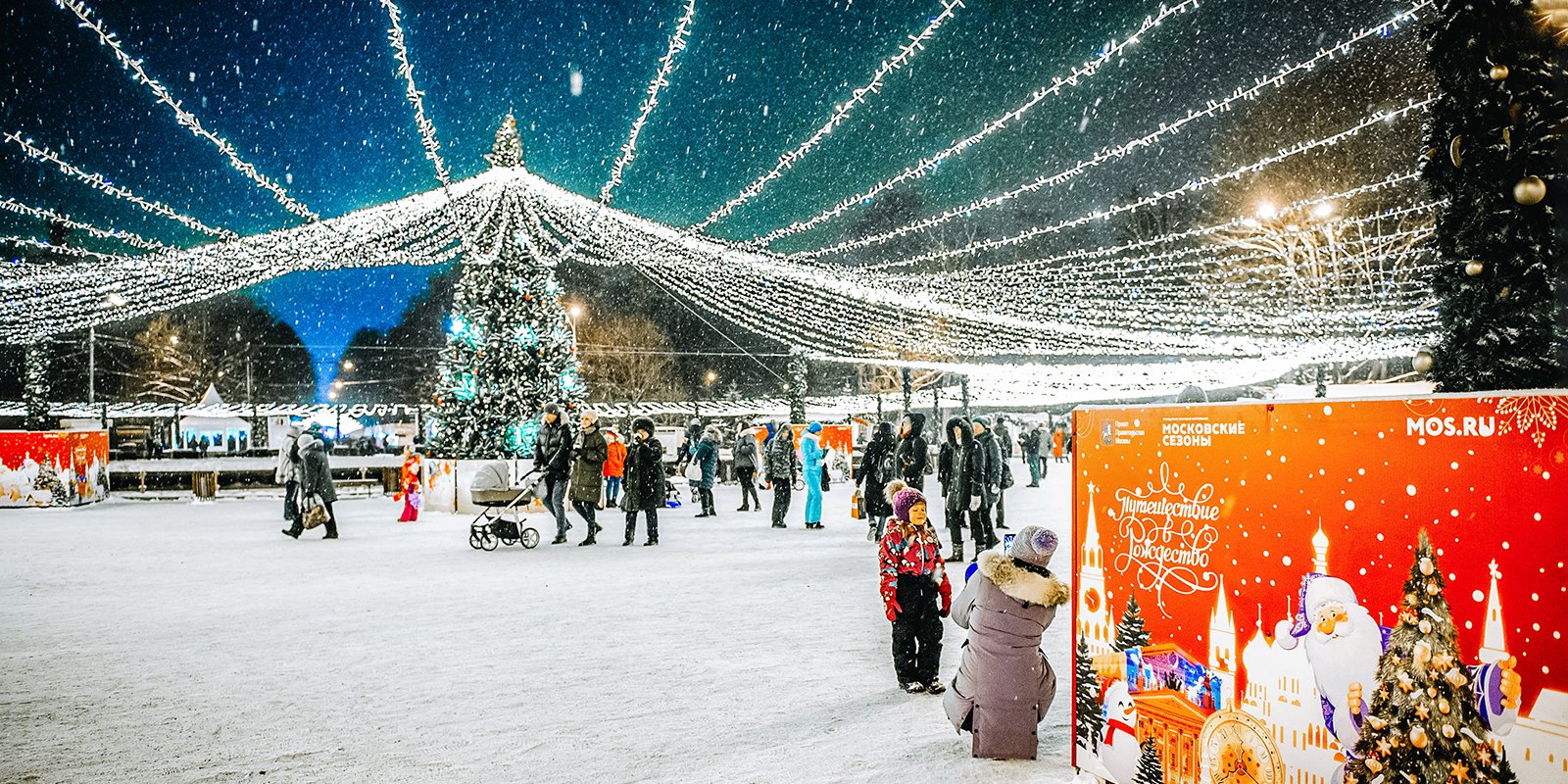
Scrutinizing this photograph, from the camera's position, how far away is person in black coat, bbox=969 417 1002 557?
10812 mm

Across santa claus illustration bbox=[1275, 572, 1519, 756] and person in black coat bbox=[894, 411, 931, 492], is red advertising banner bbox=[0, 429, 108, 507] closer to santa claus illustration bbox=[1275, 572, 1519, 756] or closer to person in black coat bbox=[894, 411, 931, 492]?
person in black coat bbox=[894, 411, 931, 492]

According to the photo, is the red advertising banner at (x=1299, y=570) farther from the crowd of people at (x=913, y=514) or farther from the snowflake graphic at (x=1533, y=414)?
the crowd of people at (x=913, y=514)

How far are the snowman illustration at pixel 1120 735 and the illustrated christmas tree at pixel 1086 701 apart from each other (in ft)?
0.16

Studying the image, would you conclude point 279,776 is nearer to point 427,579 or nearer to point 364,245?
point 427,579

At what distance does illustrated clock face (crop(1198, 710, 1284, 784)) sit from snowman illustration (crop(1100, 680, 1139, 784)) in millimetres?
324

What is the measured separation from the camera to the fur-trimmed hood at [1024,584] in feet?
13.6

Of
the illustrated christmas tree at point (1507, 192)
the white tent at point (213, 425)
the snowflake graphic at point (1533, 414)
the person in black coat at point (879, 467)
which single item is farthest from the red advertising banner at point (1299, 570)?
the white tent at point (213, 425)

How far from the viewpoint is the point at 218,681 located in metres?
5.74

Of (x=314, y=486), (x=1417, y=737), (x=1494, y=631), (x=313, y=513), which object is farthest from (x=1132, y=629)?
(x=314, y=486)

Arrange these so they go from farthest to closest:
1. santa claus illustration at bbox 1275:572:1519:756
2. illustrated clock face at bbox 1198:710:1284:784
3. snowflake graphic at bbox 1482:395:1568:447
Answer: illustrated clock face at bbox 1198:710:1284:784 → santa claus illustration at bbox 1275:572:1519:756 → snowflake graphic at bbox 1482:395:1568:447

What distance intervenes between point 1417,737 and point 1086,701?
1.37m

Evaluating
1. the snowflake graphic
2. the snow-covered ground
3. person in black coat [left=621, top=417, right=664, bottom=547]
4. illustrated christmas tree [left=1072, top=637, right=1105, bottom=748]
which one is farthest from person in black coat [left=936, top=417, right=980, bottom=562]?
the snowflake graphic

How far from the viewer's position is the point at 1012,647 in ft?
13.9

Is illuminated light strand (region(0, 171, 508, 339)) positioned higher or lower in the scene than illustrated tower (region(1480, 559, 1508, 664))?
higher
